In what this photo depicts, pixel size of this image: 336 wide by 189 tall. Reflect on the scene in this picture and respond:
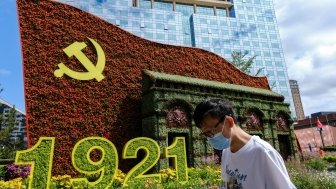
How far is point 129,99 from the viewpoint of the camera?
671 inches

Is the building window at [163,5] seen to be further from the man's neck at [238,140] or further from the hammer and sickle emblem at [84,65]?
the man's neck at [238,140]

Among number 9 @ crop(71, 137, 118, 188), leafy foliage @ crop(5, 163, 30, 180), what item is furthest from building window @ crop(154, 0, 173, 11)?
number 9 @ crop(71, 137, 118, 188)

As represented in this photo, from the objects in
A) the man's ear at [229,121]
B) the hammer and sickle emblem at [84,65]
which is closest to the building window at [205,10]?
the hammer and sickle emblem at [84,65]

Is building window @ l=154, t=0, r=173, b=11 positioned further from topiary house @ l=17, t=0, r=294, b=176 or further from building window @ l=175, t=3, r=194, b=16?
topiary house @ l=17, t=0, r=294, b=176

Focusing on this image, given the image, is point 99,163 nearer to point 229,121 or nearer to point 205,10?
point 229,121

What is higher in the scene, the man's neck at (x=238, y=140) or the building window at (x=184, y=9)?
the building window at (x=184, y=9)

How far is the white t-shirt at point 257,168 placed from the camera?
275cm

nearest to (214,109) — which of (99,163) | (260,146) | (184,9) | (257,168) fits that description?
(260,146)

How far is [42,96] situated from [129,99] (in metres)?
4.28

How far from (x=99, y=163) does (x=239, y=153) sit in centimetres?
899

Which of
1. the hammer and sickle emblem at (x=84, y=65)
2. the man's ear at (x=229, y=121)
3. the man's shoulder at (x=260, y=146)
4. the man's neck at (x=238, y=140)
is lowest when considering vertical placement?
the man's shoulder at (x=260, y=146)

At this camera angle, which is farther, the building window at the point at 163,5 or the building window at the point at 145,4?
the building window at the point at 163,5

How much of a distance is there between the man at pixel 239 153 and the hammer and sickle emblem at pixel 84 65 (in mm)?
12993

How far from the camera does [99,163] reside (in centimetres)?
1137
